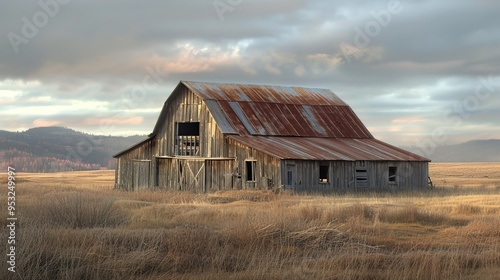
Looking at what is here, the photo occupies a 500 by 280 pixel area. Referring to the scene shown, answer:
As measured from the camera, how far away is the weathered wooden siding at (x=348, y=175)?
35.5 m

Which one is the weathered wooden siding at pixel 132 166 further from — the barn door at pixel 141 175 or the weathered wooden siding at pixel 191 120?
the weathered wooden siding at pixel 191 120

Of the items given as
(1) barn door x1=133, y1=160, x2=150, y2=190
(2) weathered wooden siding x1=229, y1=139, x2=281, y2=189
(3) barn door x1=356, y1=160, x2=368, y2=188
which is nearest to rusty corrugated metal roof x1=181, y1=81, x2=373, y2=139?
(2) weathered wooden siding x1=229, y1=139, x2=281, y2=189

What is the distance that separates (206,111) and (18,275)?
29.1m

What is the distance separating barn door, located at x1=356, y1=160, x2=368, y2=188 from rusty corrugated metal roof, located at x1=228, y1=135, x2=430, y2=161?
1.34ft

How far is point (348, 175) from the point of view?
124 ft

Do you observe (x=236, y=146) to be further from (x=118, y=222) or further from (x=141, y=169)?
(x=118, y=222)

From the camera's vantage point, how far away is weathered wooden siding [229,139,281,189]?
3500cm

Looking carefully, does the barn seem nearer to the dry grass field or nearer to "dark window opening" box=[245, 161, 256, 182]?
"dark window opening" box=[245, 161, 256, 182]

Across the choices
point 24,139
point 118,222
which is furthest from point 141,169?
point 24,139

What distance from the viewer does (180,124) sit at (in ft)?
139

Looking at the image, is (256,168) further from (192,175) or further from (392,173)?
(392,173)

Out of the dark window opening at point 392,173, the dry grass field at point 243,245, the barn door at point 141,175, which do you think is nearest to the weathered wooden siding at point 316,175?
the dark window opening at point 392,173

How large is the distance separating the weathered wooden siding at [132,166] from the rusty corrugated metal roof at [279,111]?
5.15 meters

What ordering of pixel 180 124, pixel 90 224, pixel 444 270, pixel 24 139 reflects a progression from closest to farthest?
1. pixel 444 270
2. pixel 90 224
3. pixel 180 124
4. pixel 24 139
